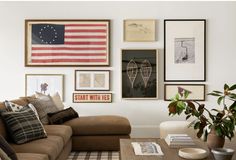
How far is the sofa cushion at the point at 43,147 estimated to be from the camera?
326 centimetres

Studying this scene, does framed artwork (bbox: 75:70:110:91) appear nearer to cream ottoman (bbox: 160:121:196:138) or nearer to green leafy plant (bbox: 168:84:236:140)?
cream ottoman (bbox: 160:121:196:138)

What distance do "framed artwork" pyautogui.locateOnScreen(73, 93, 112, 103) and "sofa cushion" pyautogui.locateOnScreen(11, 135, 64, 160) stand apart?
233 cm

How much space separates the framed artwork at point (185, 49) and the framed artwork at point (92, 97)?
1118 mm

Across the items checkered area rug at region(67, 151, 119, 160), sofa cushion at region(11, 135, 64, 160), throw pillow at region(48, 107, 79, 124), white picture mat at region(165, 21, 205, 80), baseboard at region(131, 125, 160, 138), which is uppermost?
white picture mat at region(165, 21, 205, 80)

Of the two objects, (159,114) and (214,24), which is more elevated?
(214,24)

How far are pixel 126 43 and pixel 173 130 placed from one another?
184 centimetres

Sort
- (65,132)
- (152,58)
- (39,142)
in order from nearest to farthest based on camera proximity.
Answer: (39,142) < (65,132) < (152,58)

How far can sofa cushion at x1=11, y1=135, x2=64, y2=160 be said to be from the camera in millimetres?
3262

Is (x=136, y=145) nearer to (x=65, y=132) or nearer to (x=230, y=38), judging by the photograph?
(x=65, y=132)

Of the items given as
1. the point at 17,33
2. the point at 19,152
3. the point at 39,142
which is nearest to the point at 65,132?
the point at 39,142

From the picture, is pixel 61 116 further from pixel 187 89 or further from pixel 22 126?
pixel 187 89

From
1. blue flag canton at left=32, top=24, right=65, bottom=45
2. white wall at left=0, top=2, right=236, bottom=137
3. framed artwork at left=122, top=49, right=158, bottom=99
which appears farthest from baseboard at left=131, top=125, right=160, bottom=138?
blue flag canton at left=32, top=24, right=65, bottom=45

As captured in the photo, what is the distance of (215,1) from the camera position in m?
6.11

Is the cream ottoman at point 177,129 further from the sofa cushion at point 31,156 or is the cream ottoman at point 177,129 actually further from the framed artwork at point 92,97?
the sofa cushion at point 31,156
